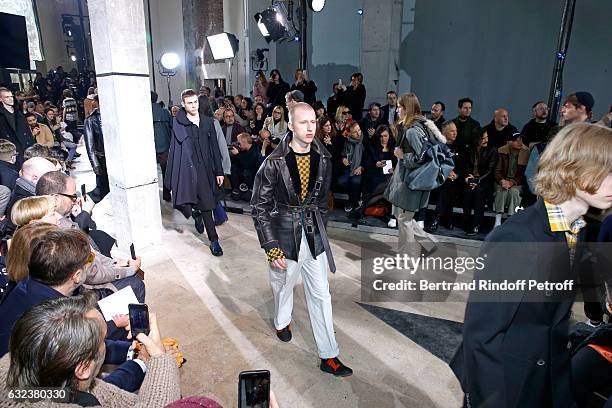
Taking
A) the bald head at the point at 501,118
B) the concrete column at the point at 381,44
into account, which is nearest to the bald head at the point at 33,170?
the bald head at the point at 501,118

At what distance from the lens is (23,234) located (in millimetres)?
2246

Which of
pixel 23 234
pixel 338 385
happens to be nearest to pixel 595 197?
pixel 338 385

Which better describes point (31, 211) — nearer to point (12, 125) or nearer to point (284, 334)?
point (284, 334)

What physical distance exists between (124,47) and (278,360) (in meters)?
3.72

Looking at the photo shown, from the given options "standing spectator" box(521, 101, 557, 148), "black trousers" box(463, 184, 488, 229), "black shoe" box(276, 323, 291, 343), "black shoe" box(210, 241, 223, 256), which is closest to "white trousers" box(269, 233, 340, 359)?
"black shoe" box(276, 323, 291, 343)

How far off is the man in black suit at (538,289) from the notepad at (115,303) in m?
1.89

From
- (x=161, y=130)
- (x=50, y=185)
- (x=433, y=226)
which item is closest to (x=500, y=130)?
(x=433, y=226)

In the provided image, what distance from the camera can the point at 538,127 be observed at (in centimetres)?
628

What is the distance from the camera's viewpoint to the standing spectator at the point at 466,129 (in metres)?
6.09

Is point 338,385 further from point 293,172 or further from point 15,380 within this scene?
point 15,380

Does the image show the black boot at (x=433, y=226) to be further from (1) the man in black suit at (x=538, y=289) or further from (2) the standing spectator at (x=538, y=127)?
(1) the man in black suit at (x=538, y=289)

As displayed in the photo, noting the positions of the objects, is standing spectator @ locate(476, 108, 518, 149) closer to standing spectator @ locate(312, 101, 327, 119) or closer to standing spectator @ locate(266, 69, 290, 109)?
standing spectator @ locate(312, 101, 327, 119)

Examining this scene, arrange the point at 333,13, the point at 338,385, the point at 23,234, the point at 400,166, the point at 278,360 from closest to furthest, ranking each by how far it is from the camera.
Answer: the point at 23,234
the point at 338,385
the point at 278,360
the point at 400,166
the point at 333,13

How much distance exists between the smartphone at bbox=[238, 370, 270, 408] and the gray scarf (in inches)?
220
